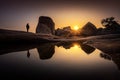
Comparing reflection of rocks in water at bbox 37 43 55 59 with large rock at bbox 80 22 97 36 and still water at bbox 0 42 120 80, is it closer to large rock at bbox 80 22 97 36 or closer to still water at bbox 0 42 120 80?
still water at bbox 0 42 120 80

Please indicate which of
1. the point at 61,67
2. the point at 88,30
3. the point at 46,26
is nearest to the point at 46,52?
the point at 61,67

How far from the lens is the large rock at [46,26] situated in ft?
393

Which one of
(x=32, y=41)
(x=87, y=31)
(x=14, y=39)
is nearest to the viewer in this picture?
(x=14, y=39)

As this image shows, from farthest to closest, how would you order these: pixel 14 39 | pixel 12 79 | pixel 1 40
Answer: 1. pixel 14 39
2. pixel 1 40
3. pixel 12 79

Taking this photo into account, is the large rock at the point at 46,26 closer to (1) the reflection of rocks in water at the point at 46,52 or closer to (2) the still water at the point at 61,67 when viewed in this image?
(1) the reflection of rocks in water at the point at 46,52

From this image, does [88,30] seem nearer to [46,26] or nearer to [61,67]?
[46,26]

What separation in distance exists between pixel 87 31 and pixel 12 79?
110055mm

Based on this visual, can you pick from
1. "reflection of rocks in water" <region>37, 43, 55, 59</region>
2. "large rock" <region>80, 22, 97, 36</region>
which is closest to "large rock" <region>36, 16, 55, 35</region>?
"large rock" <region>80, 22, 97, 36</region>

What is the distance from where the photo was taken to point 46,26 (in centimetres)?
12350

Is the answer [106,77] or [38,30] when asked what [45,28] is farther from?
[106,77]

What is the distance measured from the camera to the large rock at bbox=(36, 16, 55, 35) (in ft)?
393

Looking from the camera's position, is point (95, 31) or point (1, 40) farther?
point (95, 31)

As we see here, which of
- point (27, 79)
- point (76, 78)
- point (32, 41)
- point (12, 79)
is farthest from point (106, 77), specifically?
point (32, 41)

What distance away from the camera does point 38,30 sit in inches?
4732
